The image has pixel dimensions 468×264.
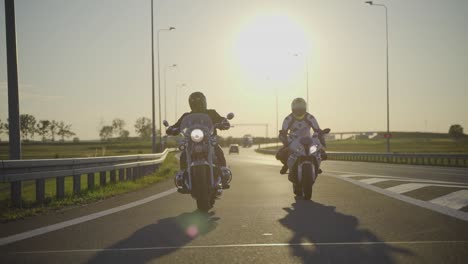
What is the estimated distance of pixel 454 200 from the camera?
380 inches

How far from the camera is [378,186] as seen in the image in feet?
43.7

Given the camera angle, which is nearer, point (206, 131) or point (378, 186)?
point (206, 131)

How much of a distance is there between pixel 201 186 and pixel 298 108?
3.50m

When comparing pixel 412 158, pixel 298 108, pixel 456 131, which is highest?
pixel 298 108

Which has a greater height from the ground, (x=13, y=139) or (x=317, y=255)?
(x=13, y=139)

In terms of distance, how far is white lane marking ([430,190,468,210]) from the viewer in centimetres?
894

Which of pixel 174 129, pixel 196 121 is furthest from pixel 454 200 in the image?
pixel 174 129

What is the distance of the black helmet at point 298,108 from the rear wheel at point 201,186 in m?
3.30

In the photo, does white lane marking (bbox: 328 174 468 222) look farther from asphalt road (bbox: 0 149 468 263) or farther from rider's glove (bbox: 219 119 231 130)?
rider's glove (bbox: 219 119 231 130)

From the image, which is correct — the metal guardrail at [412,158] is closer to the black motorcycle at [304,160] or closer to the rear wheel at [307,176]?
the black motorcycle at [304,160]

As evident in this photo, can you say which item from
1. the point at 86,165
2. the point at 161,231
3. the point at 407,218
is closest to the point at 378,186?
the point at 407,218

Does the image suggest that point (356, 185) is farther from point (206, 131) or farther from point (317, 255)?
point (317, 255)

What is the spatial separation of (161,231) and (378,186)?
307 inches

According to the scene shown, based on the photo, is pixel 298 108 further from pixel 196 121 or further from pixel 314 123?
pixel 196 121
